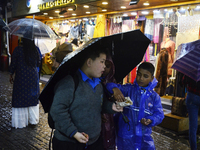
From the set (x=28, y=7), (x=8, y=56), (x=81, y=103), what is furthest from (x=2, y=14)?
(x=81, y=103)

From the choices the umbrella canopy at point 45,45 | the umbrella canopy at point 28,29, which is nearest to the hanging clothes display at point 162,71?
the umbrella canopy at point 45,45

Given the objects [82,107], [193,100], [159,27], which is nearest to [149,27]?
[159,27]

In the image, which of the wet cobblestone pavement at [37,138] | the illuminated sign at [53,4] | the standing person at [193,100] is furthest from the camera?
the illuminated sign at [53,4]

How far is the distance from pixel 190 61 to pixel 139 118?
1.15 metres

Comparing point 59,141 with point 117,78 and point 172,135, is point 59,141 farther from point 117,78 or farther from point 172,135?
point 172,135

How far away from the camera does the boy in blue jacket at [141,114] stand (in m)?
2.46

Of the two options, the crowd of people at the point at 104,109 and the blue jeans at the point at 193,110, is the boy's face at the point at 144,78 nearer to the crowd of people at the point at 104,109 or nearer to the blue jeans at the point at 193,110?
the crowd of people at the point at 104,109

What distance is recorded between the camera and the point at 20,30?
185 inches

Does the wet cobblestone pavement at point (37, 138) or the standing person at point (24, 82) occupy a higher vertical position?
the standing person at point (24, 82)

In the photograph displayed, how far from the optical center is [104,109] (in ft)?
7.06

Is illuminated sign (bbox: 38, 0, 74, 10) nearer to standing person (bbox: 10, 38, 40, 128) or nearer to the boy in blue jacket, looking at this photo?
standing person (bbox: 10, 38, 40, 128)

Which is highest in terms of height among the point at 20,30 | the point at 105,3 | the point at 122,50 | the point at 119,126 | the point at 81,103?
the point at 105,3

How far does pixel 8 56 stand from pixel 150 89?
16039 millimetres

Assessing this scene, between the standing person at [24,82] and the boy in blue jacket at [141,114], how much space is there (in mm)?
3024
